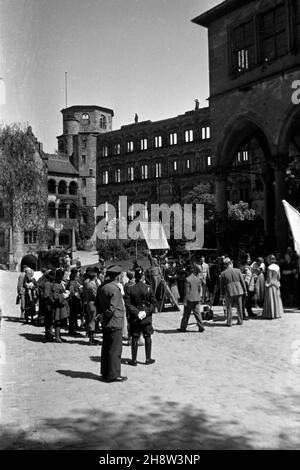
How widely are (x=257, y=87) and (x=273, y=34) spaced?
2350mm

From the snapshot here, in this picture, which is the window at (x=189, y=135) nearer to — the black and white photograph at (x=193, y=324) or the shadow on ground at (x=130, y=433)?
the black and white photograph at (x=193, y=324)

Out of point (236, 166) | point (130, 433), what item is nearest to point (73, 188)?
point (236, 166)

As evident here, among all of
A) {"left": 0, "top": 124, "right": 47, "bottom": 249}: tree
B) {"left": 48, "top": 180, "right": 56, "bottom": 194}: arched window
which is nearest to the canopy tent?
{"left": 0, "top": 124, "right": 47, "bottom": 249}: tree

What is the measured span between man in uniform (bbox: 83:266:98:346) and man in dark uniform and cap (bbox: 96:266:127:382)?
309 centimetres

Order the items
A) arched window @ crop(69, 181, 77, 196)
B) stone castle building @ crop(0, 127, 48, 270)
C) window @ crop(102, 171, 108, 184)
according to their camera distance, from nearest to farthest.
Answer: stone castle building @ crop(0, 127, 48, 270)
window @ crop(102, 171, 108, 184)
arched window @ crop(69, 181, 77, 196)

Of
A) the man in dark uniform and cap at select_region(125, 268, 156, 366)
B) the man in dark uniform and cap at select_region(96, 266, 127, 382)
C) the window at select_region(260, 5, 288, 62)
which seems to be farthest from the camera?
the window at select_region(260, 5, 288, 62)

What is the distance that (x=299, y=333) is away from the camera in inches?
455

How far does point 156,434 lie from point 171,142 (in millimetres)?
62246

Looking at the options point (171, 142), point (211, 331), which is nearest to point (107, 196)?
point (171, 142)

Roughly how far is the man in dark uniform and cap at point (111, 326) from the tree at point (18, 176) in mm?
41894

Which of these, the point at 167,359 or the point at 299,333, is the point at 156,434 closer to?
the point at 167,359

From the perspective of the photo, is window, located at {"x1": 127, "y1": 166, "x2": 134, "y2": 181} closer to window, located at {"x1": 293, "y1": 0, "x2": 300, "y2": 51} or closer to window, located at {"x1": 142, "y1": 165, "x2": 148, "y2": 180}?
window, located at {"x1": 142, "y1": 165, "x2": 148, "y2": 180}

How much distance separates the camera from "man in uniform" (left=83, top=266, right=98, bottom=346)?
11.4 m

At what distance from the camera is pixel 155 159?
2675 inches
